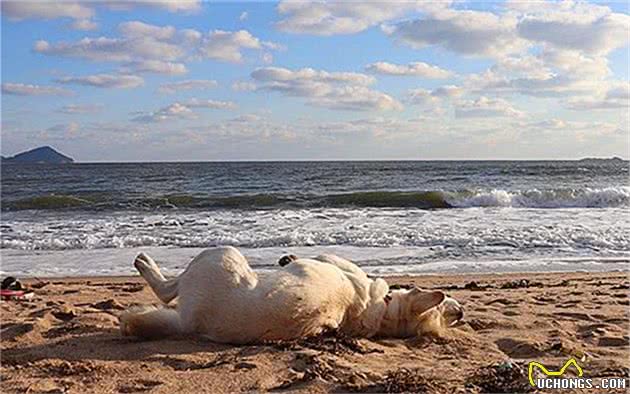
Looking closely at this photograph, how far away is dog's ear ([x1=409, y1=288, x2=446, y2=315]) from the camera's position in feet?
16.1

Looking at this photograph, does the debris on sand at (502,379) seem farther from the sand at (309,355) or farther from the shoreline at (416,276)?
the shoreline at (416,276)

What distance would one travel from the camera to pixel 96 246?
1230 cm

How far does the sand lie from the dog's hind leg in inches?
16.6

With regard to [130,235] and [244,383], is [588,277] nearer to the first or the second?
[244,383]

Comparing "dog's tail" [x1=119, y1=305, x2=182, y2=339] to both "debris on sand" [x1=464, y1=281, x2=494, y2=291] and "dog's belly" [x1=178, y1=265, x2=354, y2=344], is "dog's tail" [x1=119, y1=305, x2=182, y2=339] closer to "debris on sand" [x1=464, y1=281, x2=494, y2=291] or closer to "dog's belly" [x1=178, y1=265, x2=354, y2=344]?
"dog's belly" [x1=178, y1=265, x2=354, y2=344]

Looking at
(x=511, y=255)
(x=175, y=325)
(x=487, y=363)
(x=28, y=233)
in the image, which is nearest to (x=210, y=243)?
(x=28, y=233)

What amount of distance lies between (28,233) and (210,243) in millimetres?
4489

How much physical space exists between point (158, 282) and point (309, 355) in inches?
57.2

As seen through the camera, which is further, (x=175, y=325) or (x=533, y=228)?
(x=533, y=228)

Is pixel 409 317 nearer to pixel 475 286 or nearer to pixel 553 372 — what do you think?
pixel 553 372

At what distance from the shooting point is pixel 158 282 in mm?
5156

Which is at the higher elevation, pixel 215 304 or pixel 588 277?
pixel 215 304

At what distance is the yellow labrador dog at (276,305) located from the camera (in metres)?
4.55

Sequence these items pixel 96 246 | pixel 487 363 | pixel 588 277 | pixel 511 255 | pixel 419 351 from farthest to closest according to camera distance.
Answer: pixel 96 246 → pixel 511 255 → pixel 588 277 → pixel 419 351 → pixel 487 363
